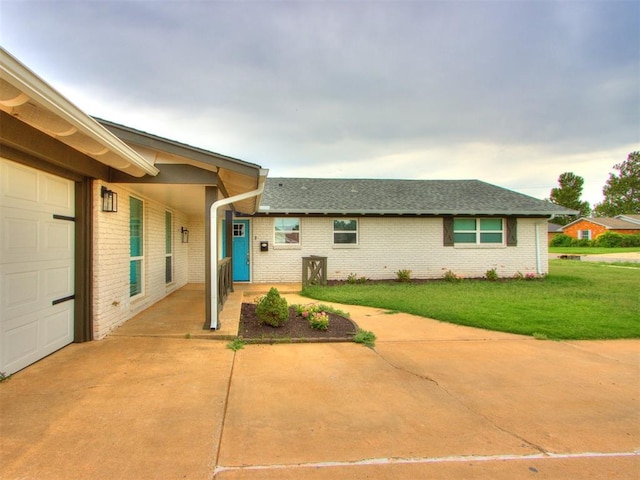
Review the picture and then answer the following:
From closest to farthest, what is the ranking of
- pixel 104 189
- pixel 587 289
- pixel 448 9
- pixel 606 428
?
pixel 606 428 → pixel 104 189 → pixel 448 9 → pixel 587 289

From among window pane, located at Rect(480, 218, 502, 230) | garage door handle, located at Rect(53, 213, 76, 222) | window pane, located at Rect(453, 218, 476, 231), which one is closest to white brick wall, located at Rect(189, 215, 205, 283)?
garage door handle, located at Rect(53, 213, 76, 222)

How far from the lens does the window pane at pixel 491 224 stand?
12.6 metres

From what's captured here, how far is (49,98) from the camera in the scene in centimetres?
239

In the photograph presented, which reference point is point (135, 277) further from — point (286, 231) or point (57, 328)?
point (286, 231)

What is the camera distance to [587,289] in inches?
386

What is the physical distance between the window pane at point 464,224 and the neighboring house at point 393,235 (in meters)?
0.04

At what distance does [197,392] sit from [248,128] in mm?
10532

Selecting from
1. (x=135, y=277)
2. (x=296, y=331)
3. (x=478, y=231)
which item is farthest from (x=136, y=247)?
(x=478, y=231)

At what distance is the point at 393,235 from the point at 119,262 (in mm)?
9120

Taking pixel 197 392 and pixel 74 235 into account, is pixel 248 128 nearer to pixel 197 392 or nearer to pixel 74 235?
pixel 74 235

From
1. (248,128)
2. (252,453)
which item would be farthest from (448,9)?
(252,453)

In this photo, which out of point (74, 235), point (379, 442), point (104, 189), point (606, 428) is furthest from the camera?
point (104, 189)

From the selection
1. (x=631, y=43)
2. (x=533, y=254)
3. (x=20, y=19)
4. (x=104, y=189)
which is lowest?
(x=533, y=254)

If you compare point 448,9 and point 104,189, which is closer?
point 104,189
